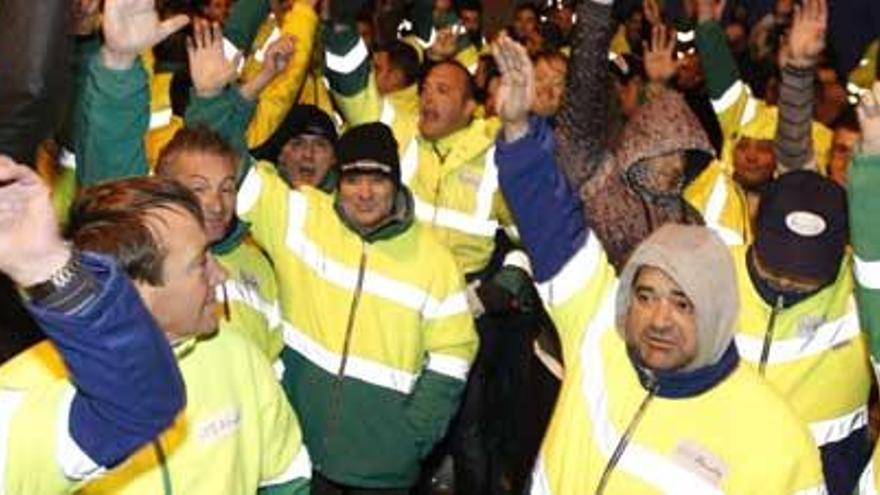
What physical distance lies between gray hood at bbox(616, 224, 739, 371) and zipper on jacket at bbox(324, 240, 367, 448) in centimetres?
176

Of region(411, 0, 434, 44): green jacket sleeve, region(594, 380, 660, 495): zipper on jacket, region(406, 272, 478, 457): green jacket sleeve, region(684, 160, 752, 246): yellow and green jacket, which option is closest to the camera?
region(594, 380, 660, 495): zipper on jacket

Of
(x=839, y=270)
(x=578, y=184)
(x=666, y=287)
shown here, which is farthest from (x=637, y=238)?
(x=666, y=287)

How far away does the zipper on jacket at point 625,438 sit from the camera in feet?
13.0

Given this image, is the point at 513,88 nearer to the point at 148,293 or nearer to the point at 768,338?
the point at 768,338

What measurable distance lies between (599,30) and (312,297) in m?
1.37

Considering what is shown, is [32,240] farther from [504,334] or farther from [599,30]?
[504,334]

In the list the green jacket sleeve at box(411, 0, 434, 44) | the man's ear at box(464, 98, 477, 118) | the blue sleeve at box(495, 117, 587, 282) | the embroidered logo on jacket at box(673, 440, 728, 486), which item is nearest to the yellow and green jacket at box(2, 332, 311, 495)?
the blue sleeve at box(495, 117, 587, 282)

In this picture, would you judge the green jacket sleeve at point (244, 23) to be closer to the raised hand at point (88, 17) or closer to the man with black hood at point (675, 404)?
the raised hand at point (88, 17)

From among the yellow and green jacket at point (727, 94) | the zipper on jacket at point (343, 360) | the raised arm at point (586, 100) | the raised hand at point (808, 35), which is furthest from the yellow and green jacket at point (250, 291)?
the yellow and green jacket at point (727, 94)

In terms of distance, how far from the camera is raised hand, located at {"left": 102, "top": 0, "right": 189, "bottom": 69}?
3668mm

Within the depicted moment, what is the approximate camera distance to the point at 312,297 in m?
5.68

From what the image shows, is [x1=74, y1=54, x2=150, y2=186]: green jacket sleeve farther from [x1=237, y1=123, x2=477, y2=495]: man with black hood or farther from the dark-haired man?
[x1=237, y1=123, x2=477, y2=495]: man with black hood

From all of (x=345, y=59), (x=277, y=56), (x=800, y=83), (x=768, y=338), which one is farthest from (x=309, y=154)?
(x=768, y=338)

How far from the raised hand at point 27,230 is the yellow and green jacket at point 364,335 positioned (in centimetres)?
307
